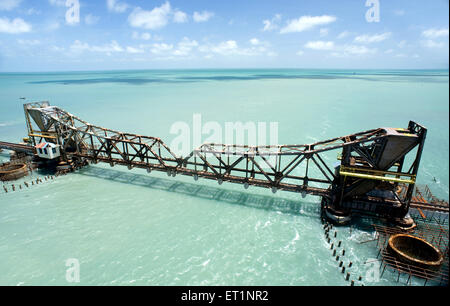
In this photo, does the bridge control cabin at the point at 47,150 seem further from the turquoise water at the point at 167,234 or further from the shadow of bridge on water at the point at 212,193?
the shadow of bridge on water at the point at 212,193

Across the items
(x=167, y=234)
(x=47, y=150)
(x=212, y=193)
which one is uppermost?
(x=47, y=150)

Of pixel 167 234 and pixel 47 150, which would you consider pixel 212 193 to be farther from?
pixel 47 150

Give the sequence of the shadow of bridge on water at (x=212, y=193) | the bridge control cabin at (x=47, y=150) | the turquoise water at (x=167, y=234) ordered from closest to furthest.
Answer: the turquoise water at (x=167, y=234) < the shadow of bridge on water at (x=212, y=193) < the bridge control cabin at (x=47, y=150)

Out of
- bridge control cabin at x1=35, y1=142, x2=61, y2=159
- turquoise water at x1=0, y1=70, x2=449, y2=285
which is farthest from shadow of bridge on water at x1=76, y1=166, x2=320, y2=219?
bridge control cabin at x1=35, y1=142, x2=61, y2=159

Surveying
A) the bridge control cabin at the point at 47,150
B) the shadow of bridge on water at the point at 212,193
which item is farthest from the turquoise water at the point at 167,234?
the bridge control cabin at the point at 47,150

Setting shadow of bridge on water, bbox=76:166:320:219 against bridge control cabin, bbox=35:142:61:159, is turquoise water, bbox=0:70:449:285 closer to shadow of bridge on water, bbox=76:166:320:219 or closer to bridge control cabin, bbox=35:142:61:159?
shadow of bridge on water, bbox=76:166:320:219

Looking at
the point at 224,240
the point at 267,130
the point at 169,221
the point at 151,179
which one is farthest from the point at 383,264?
the point at 267,130

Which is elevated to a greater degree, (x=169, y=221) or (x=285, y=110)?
(x=285, y=110)

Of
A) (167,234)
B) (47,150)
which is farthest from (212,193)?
(47,150)

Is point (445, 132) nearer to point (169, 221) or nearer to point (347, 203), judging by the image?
point (347, 203)

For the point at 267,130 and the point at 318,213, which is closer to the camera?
the point at 318,213
